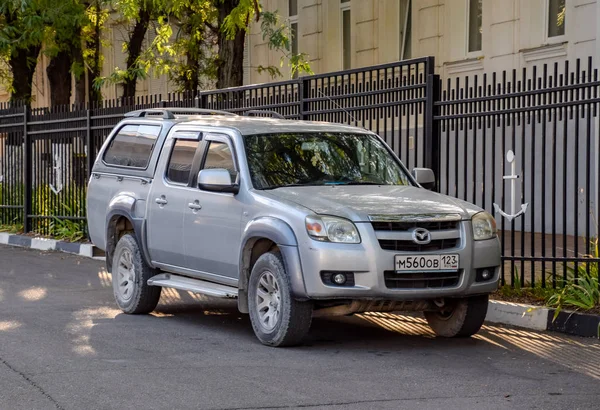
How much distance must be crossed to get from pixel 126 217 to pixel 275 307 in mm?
2728

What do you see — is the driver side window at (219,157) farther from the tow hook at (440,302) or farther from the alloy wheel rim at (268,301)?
the tow hook at (440,302)

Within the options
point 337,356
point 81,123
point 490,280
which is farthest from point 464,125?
point 81,123

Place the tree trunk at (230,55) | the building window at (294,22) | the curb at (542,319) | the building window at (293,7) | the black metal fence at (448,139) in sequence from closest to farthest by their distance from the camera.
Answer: the curb at (542,319) < the black metal fence at (448,139) < the tree trunk at (230,55) < the building window at (294,22) < the building window at (293,7)

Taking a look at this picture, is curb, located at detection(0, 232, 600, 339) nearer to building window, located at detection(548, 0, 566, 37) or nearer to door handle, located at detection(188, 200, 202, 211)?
door handle, located at detection(188, 200, 202, 211)

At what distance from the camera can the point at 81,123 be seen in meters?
19.2

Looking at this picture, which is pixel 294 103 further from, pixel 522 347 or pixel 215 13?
pixel 215 13

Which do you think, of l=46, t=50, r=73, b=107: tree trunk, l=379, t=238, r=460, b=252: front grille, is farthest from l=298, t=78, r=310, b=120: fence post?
l=46, t=50, r=73, b=107: tree trunk

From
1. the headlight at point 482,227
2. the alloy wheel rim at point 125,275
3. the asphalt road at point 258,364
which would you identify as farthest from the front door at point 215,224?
the headlight at point 482,227

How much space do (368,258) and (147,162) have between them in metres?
3.23

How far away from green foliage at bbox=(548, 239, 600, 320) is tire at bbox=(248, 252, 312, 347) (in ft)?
8.54

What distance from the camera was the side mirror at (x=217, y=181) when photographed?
368 inches

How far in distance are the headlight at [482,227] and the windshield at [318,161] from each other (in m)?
1.10

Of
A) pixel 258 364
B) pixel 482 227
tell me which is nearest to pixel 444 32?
pixel 482 227

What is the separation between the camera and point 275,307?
891 centimetres
